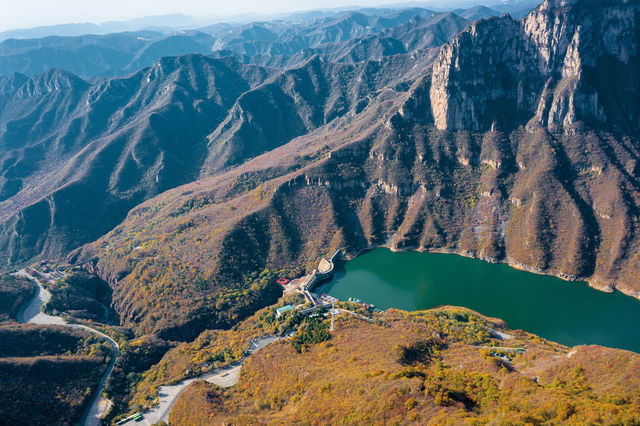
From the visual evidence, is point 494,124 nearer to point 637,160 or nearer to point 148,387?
point 637,160

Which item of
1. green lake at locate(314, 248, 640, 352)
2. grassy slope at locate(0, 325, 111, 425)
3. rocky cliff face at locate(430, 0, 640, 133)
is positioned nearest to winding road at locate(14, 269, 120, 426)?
grassy slope at locate(0, 325, 111, 425)

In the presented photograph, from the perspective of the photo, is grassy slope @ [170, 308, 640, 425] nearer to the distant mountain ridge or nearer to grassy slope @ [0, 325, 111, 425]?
grassy slope @ [0, 325, 111, 425]

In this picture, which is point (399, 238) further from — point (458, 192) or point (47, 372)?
point (47, 372)

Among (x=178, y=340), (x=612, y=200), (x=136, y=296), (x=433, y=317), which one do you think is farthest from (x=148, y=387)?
(x=612, y=200)

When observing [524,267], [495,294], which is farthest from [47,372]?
[524,267]

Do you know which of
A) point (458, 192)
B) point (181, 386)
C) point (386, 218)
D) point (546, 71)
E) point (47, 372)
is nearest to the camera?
point (181, 386)

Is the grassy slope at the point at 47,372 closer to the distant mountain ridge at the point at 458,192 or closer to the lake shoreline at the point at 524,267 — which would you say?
the distant mountain ridge at the point at 458,192

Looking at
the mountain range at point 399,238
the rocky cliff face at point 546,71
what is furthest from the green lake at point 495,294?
the rocky cliff face at point 546,71
